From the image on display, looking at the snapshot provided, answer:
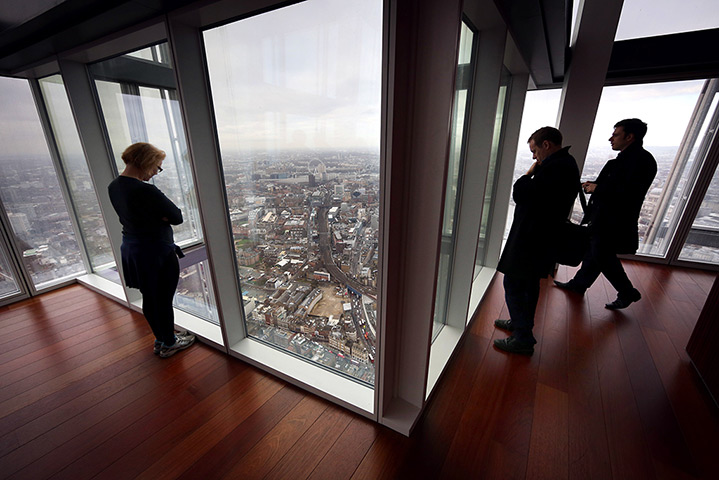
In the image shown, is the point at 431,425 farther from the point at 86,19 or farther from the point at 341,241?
the point at 86,19

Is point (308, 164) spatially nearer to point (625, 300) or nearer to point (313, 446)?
point (313, 446)

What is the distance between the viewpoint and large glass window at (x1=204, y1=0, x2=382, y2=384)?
138cm

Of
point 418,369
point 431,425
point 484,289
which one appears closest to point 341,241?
point 418,369

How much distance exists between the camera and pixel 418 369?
5.22 ft

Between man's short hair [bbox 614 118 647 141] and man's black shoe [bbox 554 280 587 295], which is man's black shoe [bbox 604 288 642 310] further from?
man's short hair [bbox 614 118 647 141]

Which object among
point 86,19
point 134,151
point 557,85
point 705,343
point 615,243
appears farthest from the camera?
A: point 557,85

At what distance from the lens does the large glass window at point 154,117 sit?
8.05ft

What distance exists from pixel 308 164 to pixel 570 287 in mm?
3313

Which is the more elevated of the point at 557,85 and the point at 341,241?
the point at 557,85

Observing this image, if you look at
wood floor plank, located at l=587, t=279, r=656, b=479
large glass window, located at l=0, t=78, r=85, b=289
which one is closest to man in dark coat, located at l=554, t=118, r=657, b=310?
wood floor plank, located at l=587, t=279, r=656, b=479

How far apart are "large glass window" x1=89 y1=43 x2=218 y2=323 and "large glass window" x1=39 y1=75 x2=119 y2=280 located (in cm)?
52

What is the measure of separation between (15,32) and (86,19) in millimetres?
776

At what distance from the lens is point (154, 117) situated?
109 inches

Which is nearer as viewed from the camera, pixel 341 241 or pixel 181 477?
pixel 181 477
